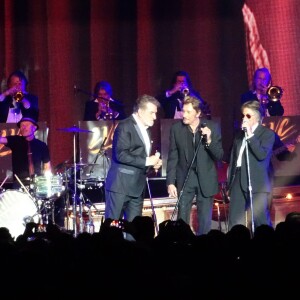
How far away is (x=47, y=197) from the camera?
9.26 m

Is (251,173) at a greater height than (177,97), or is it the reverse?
(177,97)

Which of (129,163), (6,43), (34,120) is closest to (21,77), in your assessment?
(34,120)

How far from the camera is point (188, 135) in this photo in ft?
25.0

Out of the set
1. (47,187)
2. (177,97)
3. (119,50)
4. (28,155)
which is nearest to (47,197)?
(47,187)

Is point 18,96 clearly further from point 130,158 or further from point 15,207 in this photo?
point 130,158

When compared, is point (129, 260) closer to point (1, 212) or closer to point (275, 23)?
point (1, 212)

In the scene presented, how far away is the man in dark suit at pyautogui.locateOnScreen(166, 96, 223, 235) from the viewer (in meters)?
7.51

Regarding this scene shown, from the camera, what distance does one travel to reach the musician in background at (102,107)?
1048cm

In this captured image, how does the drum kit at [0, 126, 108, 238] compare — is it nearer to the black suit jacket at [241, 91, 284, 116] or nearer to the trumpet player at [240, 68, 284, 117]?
the black suit jacket at [241, 91, 284, 116]

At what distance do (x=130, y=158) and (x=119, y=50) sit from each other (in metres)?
5.14

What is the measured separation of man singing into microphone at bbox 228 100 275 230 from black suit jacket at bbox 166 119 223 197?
7.3 inches

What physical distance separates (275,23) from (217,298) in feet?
31.1

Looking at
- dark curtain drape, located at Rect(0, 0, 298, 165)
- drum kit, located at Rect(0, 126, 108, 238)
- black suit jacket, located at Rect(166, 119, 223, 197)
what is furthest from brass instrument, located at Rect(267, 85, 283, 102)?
black suit jacket, located at Rect(166, 119, 223, 197)

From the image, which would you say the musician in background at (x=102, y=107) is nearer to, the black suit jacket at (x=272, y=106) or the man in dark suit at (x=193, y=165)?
the black suit jacket at (x=272, y=106)
